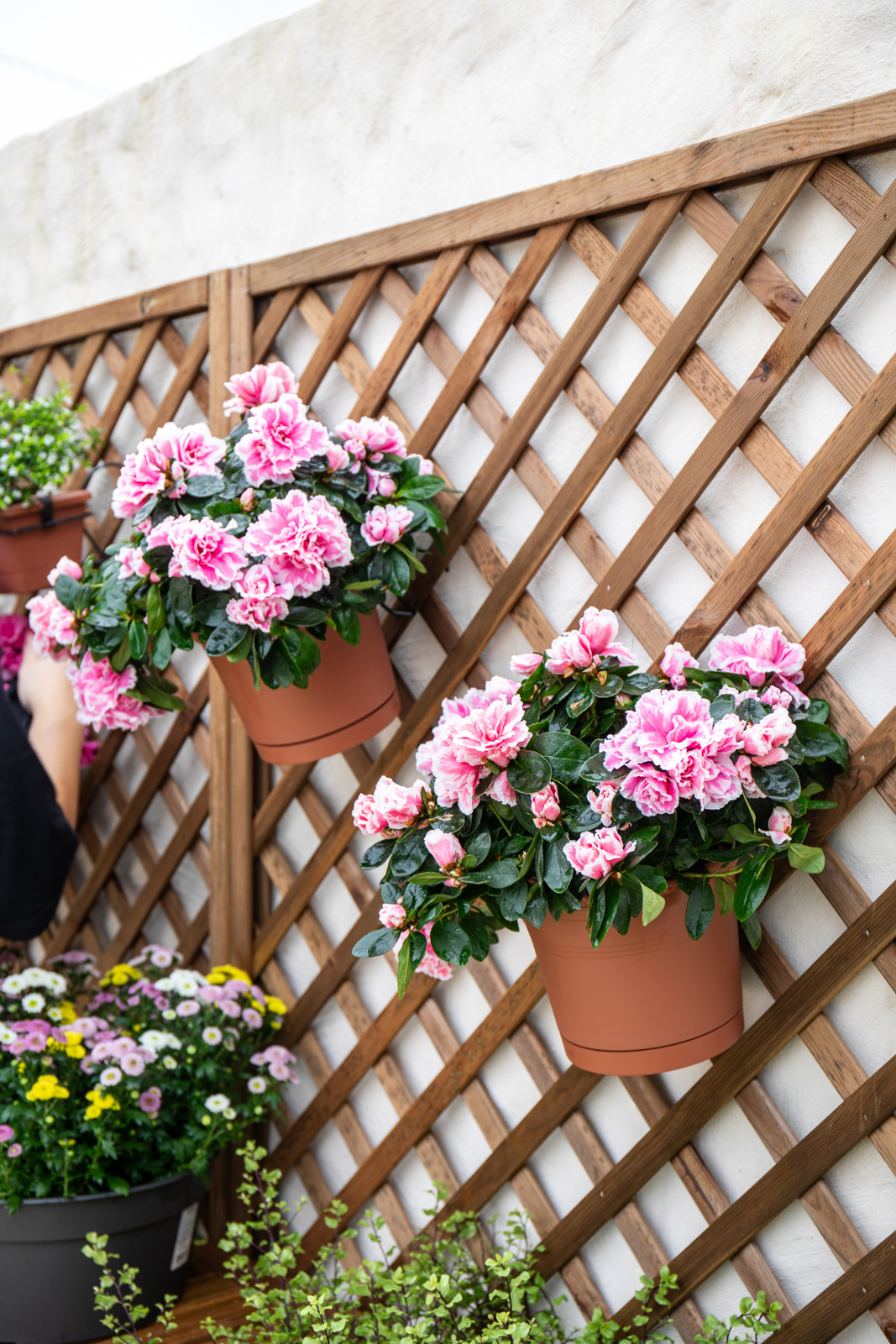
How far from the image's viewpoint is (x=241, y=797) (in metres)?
1.81

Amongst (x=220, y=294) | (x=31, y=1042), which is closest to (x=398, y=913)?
(x=31, y=1042)

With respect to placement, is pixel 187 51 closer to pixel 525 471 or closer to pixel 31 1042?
pixel 525 471

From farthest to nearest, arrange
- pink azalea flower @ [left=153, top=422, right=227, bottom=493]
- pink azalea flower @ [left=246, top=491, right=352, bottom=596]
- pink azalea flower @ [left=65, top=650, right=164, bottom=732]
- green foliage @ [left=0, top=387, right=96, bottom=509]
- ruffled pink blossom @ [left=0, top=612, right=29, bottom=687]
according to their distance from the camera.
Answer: ruffled pink blossom @ [left=0, top=612, right=29, bottom=687], green foliage @ [left=0, top=387, right=96, bottom=509], pink azalea flower @ [left=65, top=650, right=164, bottom=732], pink azalea flower @ [left=153, top=422, right=227, bottom=493], pink azalea flower @ [left=246, top=491, right=352, bottom=596]

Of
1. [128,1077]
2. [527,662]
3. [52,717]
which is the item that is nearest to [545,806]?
[527,662]

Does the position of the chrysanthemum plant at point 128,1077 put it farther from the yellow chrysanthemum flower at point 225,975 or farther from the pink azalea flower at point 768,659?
the pink azalea flower at point 768,659

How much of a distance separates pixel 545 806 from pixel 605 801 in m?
0.06

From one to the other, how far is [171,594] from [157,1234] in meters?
0.99

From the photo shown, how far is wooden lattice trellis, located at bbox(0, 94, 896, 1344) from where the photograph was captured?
1.16m

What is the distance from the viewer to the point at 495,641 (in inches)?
59.4

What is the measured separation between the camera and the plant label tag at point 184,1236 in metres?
1.57

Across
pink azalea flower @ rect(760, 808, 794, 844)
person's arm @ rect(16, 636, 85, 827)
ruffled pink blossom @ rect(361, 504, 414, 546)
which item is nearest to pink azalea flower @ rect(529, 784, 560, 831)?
pink azalea flower @ rect(760, 808, 794, 844)

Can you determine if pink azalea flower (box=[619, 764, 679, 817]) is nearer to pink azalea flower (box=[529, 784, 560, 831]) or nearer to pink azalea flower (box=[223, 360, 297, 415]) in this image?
pink azalea flower (box=[529, 784, 560, 831])

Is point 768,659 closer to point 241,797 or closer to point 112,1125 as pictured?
point 241,797

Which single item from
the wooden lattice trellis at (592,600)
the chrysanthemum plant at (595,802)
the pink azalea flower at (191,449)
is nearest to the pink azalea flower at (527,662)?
the chrysanthemum plant at (595,802)
